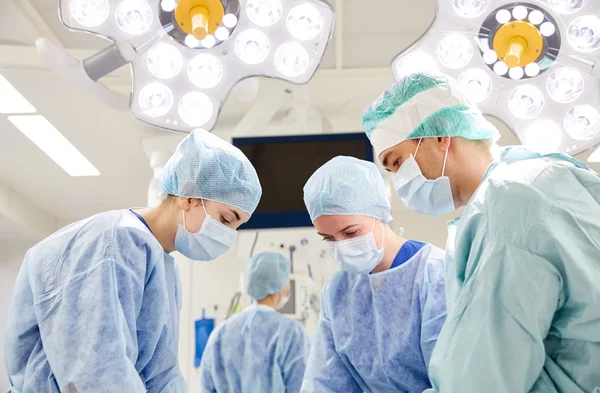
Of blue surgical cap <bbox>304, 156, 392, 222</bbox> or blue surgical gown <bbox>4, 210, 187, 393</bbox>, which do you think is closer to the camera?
blue surgical gown <bbox>4, 210, 187, 393</bbox>

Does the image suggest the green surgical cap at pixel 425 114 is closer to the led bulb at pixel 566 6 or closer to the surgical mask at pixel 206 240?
the led bulb at pixel 566 6

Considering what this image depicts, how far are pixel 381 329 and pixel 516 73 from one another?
32.9 inches

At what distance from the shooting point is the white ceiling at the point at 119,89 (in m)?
3.42

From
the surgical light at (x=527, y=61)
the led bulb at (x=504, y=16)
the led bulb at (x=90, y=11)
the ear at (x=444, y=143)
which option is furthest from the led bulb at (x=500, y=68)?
the led bulb at (x=90, y=11)

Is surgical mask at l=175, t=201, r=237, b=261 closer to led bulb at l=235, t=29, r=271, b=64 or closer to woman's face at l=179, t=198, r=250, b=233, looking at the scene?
woman's face at l=179, t=198, r=250, b=233

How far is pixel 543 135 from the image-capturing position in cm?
186

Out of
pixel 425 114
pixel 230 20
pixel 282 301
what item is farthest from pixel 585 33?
pixel 282 301

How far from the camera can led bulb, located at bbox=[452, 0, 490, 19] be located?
5.82 ft

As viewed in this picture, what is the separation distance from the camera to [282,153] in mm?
A: 2777

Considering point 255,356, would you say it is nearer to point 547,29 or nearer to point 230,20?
point 230,20

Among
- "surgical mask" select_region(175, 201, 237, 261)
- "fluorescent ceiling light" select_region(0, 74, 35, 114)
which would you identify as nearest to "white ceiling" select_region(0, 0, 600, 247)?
"fluorescent ceiling light" select_region(0, 74, 35, 114)

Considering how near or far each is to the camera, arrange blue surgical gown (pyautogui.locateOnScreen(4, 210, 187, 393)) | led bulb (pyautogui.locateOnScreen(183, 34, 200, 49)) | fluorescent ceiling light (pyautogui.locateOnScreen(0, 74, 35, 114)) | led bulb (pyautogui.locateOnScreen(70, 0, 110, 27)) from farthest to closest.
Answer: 1. fluorescent ceiling light (pyautogui.locateOnScreen(0, 74, 35, 114))
2. led bulb (pyautogui.locateOnScreen(183, 34, 200, 49))
3. led bulb (pyautogui.locateOnScreen(70, 0, 110, 27))
4. blue surgical gown (pyautogui.locateOnScreen(4, 210, 187, 393))

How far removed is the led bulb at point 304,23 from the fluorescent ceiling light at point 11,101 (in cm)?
279

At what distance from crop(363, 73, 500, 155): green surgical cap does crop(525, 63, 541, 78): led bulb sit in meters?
0.35
